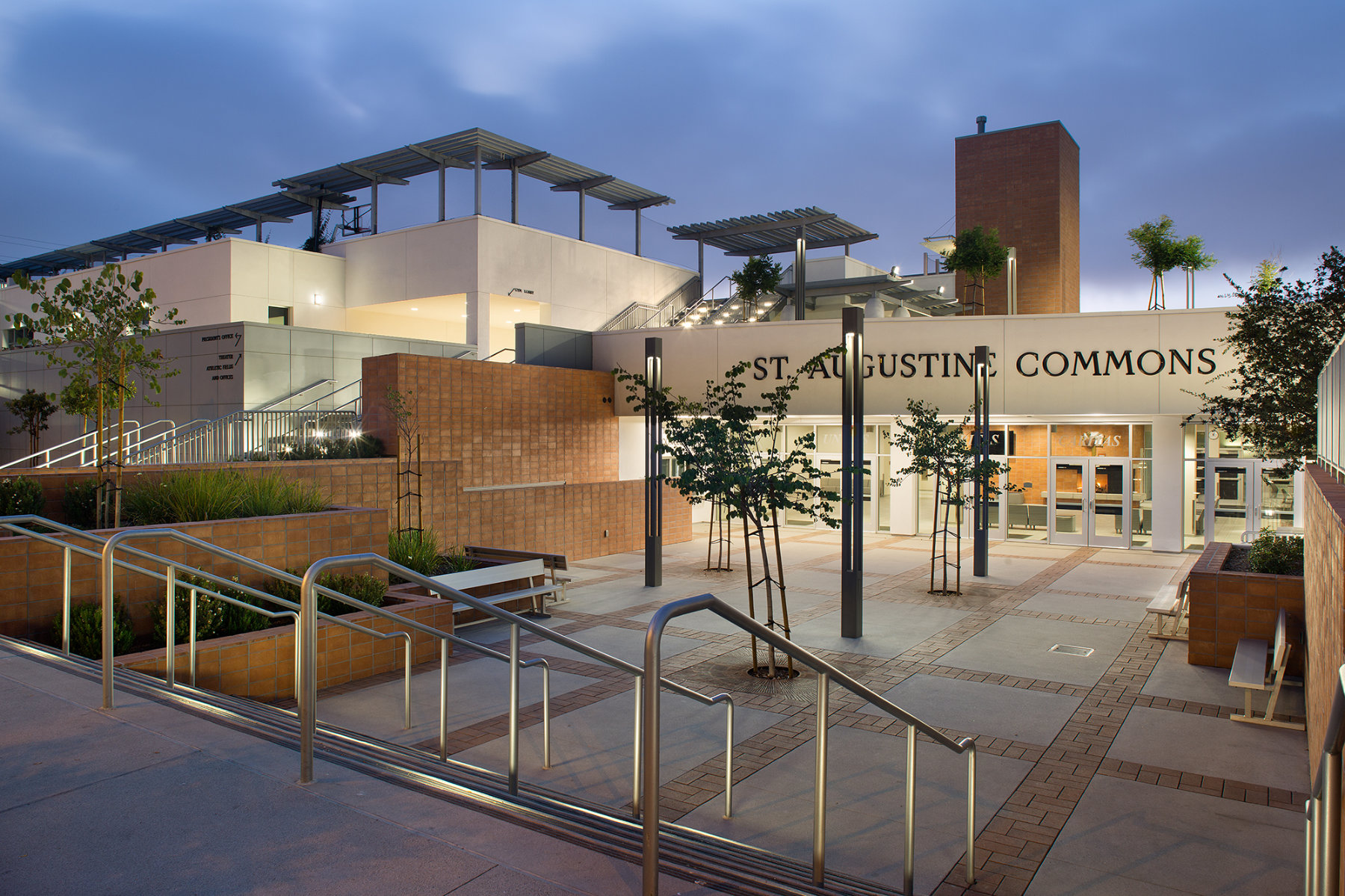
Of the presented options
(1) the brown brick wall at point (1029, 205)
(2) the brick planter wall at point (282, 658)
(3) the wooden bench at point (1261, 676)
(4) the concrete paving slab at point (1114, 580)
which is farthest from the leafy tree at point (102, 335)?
(1) the brown brick wall at point (1029, 205)

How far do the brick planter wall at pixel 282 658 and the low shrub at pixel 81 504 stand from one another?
3.00 metres

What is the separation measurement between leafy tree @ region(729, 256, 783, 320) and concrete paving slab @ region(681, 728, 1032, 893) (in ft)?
72.7

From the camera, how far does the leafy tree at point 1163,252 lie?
2458 centimetres

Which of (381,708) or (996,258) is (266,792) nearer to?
(381,708)

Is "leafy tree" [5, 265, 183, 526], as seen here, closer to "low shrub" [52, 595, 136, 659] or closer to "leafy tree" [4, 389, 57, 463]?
"low shrub" [52, 595, 136, 659]

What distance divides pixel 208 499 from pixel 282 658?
236cm

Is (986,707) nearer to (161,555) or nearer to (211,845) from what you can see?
(211,845)

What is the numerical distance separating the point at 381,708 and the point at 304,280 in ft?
76.5

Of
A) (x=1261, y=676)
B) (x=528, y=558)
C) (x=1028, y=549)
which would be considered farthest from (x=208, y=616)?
(x=1028, y=549)

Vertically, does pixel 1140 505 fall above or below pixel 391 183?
below

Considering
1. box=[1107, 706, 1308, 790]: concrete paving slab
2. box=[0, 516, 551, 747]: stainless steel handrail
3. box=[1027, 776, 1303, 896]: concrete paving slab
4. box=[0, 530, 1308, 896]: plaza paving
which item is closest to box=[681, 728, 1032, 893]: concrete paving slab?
box=[0, 530, 1308, 896]: plaza paving

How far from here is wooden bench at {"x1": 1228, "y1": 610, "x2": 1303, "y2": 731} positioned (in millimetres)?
7196

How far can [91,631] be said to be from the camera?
691 cm

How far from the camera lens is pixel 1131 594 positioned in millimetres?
13719
